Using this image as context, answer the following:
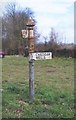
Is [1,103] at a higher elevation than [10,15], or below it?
below

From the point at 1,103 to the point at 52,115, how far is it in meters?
1.09

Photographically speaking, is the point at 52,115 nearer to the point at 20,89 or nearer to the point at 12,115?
the point at 12,115

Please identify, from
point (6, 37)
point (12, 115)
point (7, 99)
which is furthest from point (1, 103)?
point (6, 37)

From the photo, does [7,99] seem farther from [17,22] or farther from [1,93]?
[17,22]

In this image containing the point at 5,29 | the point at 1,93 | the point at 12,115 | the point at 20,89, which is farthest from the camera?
the point at 5,29

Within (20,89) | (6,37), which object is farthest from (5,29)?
(20,89)

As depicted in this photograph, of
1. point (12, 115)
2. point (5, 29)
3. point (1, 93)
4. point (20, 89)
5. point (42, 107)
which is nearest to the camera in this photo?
point (12, 115)

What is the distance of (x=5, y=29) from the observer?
38.0 meters

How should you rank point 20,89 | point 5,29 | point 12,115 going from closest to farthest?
1. point 12,115
2. point 20,89
3. point 5,29

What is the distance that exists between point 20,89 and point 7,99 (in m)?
1.11

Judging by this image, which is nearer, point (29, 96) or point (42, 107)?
point (42, 107)

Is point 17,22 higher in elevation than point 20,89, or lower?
higher

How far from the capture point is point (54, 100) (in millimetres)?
6336

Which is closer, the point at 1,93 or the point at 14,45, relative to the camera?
the point at 1,93
